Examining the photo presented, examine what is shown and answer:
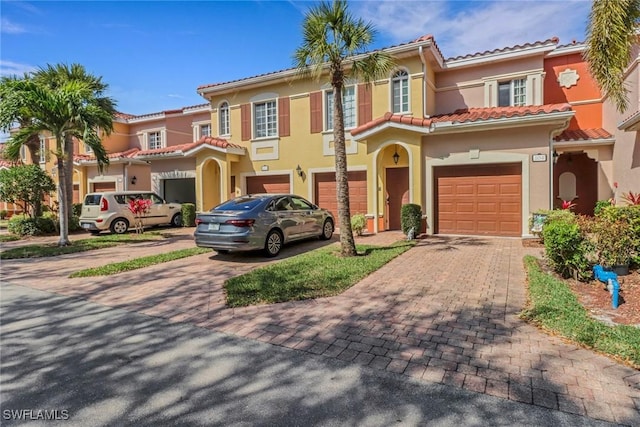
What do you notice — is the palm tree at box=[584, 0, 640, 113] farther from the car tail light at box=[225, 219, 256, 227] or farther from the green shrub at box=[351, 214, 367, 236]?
the car tail light at box=[225, 219, 256, 227]

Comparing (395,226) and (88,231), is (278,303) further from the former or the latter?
(88,231)

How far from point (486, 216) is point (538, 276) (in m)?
5.87

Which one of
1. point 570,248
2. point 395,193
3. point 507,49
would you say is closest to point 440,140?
point 395,193

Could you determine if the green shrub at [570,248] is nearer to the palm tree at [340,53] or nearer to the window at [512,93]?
the palm tree at [340,53]

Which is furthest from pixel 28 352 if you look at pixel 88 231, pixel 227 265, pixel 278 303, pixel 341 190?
pixel 88 231

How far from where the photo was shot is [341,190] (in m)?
8.99

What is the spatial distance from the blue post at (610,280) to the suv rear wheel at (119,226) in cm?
1520

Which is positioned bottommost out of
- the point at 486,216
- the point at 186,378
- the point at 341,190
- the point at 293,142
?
the point at 186,378

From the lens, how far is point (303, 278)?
6.87 meters

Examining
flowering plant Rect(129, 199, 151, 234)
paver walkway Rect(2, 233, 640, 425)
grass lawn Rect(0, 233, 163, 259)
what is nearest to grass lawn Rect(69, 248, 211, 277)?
paver walkway Rect(2, 233, 640, 425)

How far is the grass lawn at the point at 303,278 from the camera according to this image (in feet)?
19.2

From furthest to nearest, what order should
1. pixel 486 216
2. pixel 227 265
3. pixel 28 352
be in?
pixel 486 216
pixel 227 265
pixel 28 352

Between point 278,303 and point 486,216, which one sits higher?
point 486,216

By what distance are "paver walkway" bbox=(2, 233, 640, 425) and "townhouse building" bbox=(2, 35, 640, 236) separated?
4.23 metres
